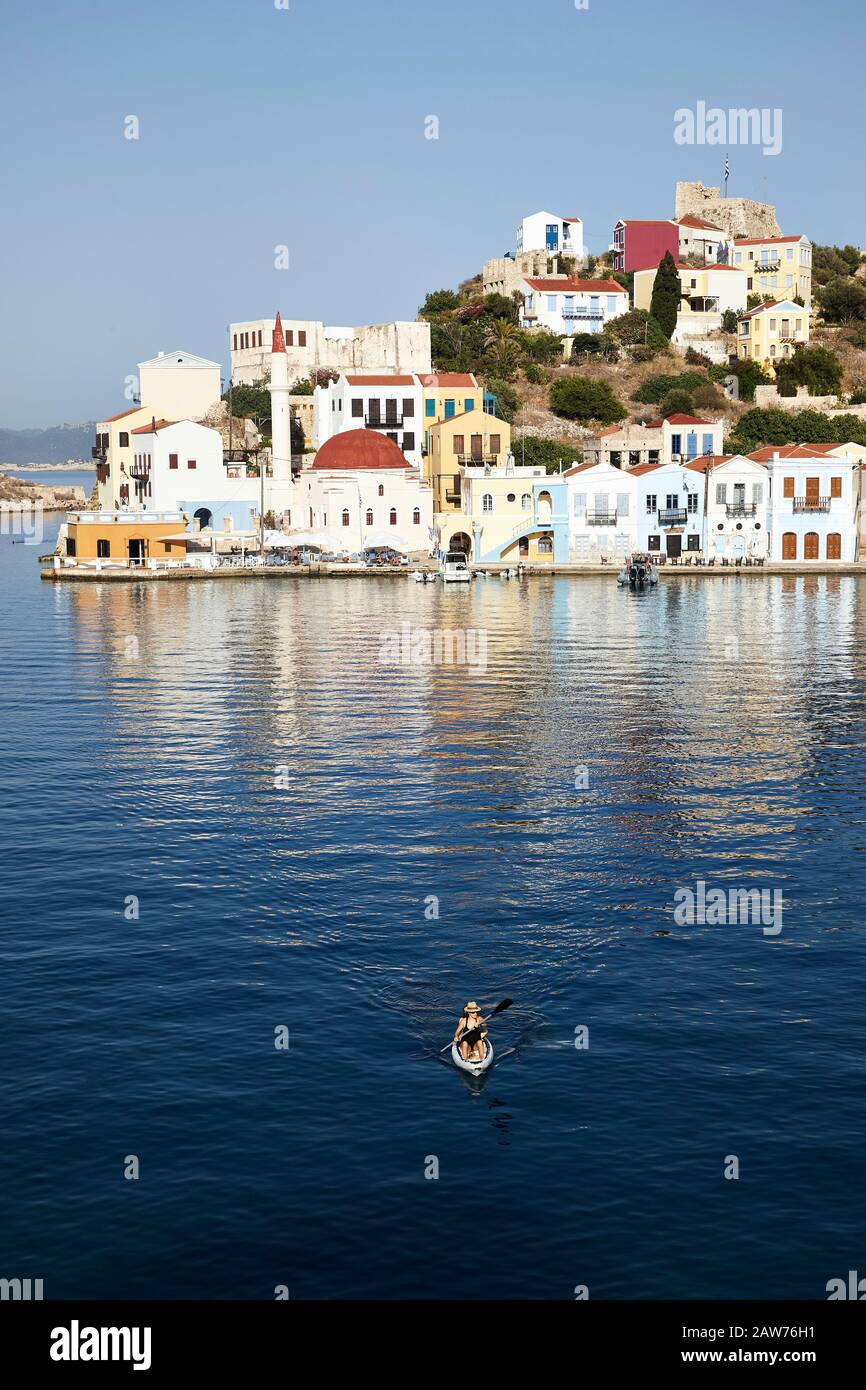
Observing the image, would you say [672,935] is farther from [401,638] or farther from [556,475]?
[556,475]

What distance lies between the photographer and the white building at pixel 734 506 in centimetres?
10681

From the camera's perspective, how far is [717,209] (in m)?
180

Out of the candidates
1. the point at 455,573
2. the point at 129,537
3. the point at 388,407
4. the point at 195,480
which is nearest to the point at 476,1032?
the point at 455,573

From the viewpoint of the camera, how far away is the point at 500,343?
143250 millimetres

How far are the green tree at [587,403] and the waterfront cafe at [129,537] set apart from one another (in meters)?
44.0

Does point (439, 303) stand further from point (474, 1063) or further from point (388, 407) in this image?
point (474, 1063)

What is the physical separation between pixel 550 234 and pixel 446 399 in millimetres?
49989

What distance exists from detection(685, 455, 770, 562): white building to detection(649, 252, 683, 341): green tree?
47511 millimetres

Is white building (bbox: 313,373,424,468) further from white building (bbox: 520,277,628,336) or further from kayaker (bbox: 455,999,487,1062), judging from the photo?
kayaker (bbox: 455,999,487,1062)

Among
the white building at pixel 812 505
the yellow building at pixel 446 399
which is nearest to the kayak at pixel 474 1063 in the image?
the white building at pixel 812 505

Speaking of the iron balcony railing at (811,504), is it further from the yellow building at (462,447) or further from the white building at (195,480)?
the white building at (195,480)

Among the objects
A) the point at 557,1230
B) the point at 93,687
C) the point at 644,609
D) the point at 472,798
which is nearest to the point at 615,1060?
the point at 557,1230

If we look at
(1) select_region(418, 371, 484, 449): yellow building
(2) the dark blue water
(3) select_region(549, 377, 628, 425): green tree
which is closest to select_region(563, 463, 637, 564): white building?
(1) select_region(418, 371, 484, 449): yellow building

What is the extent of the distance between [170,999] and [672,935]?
8.66m
